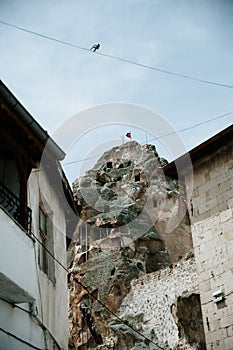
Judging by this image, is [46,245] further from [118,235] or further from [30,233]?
[118,235]

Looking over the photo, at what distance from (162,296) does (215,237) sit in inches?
890

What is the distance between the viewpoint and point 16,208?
10.8 meters

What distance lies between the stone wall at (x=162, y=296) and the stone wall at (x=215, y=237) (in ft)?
61.5

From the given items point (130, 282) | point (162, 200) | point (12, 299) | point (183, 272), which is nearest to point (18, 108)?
point (12, 299)

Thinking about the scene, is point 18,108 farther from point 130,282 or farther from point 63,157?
point 130,282

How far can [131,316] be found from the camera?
114 feet

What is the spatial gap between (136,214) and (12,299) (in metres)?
35.4

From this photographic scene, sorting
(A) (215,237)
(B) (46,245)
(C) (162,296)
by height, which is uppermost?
(C) (162,296)

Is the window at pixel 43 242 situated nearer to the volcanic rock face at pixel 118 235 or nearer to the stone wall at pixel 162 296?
the volcanic rock face at pixel 118 235

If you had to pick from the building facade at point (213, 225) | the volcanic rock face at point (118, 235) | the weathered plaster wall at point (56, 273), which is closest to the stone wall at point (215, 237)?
the building facade at point (213, 225)

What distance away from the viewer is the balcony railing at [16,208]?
10.2 metres

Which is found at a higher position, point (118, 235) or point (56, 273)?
point (118, 235)

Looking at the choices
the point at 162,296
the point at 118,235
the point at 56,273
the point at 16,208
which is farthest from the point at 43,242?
the point at 118,235

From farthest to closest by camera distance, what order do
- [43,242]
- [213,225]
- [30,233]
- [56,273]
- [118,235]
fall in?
[118,235] → [213,225] → [56,273] → [43,242] → [30,233]
